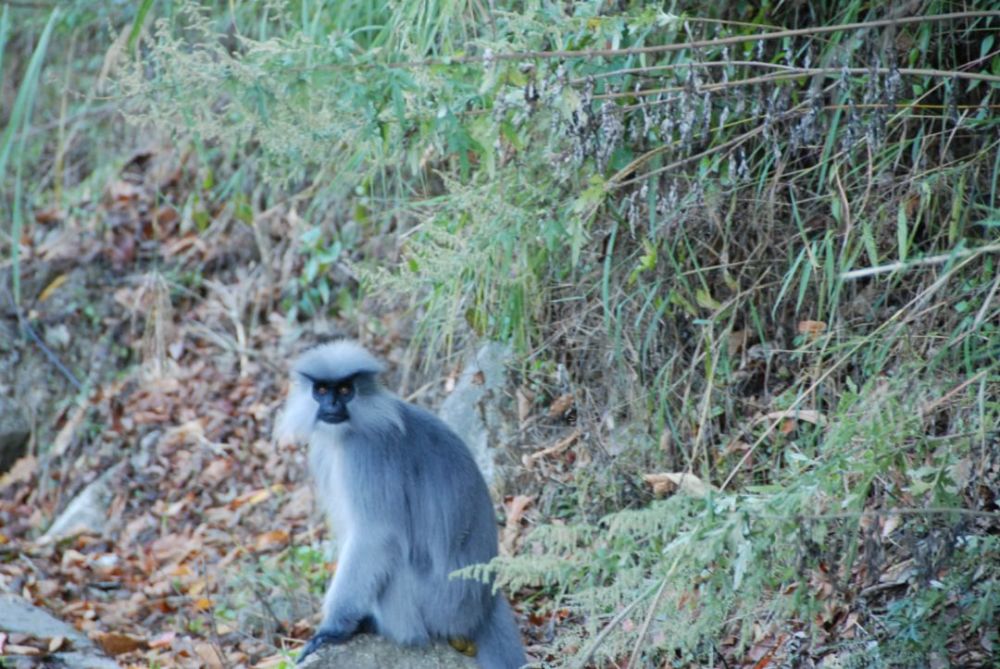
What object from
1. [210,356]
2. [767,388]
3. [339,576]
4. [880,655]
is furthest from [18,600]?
[880,655]

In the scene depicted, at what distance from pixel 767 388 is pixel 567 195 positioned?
3.19ft

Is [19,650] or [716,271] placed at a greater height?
[716,271]

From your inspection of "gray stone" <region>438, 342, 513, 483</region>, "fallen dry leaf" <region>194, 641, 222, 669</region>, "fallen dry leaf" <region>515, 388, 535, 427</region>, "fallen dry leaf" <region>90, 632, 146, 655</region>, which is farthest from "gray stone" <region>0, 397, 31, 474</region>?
"fallen dry leaf" <region>515, 388, 535, 427</region>

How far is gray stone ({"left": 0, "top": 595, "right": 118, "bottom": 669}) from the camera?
176 inches

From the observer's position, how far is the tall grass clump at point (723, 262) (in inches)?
112

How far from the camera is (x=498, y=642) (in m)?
3.93

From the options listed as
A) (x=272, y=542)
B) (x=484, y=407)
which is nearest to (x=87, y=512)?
(x=272, y=542)

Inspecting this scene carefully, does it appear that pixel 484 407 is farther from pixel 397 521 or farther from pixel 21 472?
pixel 21 472

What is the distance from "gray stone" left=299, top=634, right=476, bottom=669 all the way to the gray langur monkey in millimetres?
31

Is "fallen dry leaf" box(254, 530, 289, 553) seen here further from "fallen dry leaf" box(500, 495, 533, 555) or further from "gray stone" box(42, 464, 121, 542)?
"fallen dry leaf" box(500, 495, 533, 555)

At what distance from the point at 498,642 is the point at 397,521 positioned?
50cm

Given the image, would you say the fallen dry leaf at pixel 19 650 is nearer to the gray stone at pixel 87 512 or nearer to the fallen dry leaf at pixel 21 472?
the gray stone at pixel 87 512

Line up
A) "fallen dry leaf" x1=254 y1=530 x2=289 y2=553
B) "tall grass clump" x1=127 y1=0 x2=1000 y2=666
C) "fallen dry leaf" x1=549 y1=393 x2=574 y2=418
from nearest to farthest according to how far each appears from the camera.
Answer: "tall grass clump" x1=127 y1=0 x2=1000 y2=666 < "fallen dry leaf" x1=549 y1=393 x2=574 y2=418 < "fallen dry leaf" x1=254 y1=530 x2=289 y2=553

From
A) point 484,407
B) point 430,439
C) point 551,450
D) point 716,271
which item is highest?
point 716,271
